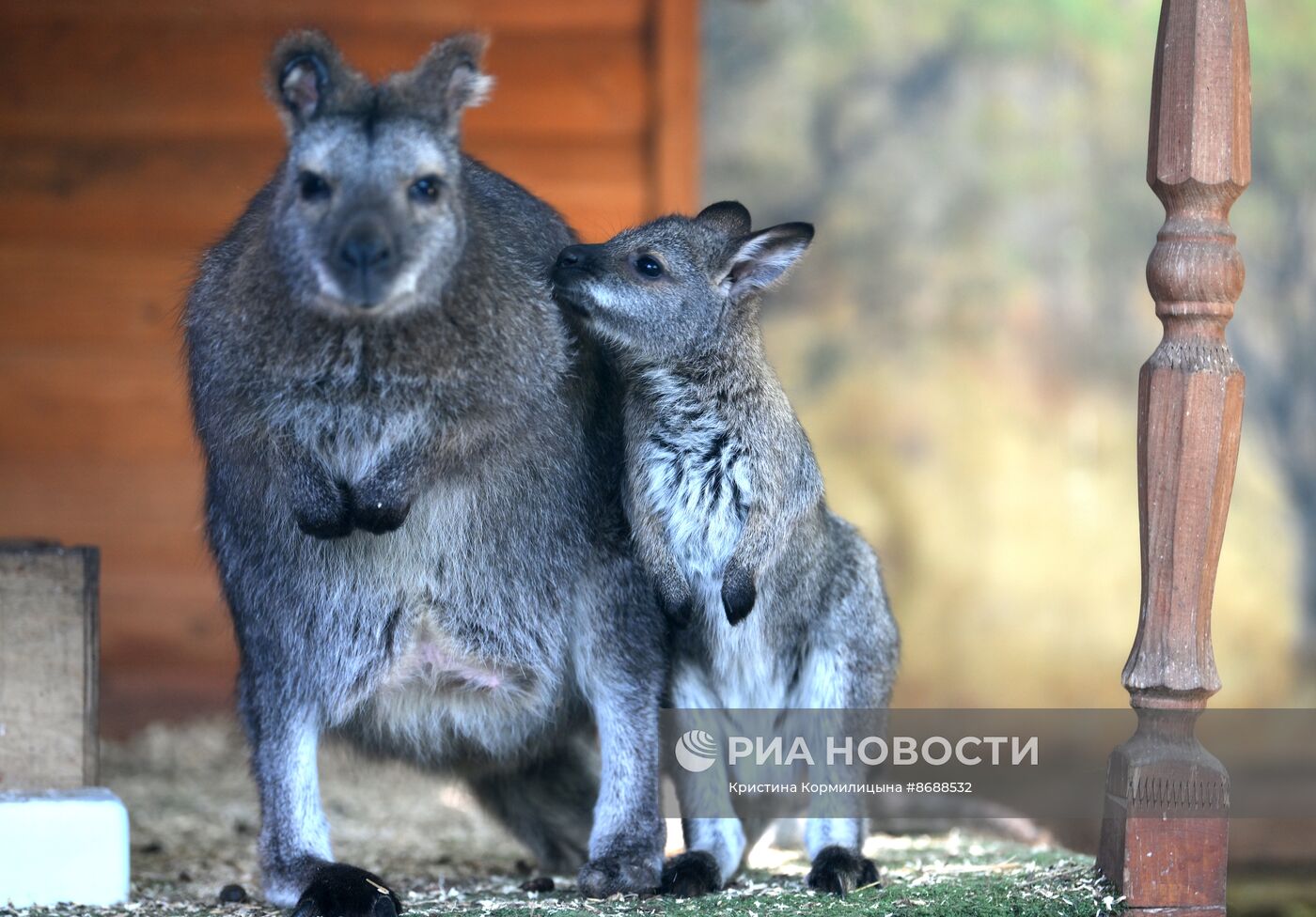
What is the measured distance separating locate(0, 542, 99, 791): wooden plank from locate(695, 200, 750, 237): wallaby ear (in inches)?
77.0

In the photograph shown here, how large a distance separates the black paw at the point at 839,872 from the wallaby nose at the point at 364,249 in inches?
74.5

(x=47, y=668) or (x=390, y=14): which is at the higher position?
(x=390, y=14)

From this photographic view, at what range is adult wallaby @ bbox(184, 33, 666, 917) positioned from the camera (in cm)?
353

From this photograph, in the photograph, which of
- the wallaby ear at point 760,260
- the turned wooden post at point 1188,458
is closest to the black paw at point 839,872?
the turned wooden post at point 1188,458

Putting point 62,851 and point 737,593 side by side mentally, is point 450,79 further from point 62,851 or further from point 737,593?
point 62,851

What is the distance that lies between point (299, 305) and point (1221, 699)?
336 inches

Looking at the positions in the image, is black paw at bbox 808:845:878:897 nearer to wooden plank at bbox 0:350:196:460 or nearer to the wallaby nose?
the wallaby nose

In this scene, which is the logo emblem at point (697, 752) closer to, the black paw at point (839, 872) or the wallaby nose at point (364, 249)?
the black paw at point (839, 872)

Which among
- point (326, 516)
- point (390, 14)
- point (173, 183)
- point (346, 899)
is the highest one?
point (390, 14)

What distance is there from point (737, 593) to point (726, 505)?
9.6 inches

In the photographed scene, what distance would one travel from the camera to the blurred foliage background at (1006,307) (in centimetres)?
1090

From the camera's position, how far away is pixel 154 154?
6871 mm

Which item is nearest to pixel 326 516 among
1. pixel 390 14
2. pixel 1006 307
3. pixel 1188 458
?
pixel 1188 458

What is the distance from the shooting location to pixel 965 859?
182 inches
